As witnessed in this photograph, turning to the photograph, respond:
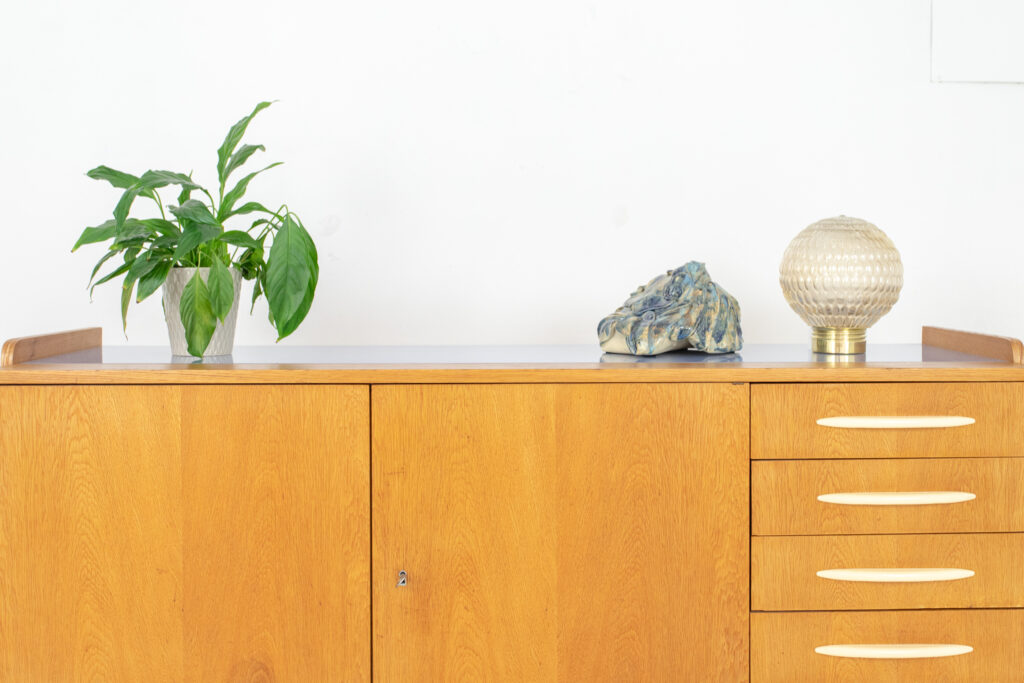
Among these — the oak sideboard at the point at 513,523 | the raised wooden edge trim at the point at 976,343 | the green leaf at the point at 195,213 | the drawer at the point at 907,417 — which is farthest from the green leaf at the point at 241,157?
the raised wooden edge trim at the point at 976,343

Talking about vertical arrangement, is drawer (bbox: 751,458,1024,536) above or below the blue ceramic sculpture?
below

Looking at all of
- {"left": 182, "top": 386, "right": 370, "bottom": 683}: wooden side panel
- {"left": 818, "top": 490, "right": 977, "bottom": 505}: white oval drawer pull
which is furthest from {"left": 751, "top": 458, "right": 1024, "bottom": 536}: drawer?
{"left": 182, "top": 386, "right": 370, "bottom": 683}: wooden side panel

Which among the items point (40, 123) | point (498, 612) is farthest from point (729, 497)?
point (40, 123)

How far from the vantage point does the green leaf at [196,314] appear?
1606mm

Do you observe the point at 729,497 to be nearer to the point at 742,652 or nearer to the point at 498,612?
the point at 742,652

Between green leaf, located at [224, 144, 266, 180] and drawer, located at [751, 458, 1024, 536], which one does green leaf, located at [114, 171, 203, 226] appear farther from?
drawer, located at [751, 458, 1024, 536]

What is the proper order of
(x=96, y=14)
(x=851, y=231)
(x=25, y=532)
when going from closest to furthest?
1. (x=25, y=532)
2. (x=851, y=231)
3. (x=96, y=14)

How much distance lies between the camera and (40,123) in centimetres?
209

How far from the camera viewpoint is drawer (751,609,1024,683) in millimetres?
1474

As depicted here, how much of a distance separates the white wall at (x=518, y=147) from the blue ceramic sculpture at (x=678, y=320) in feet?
1.28

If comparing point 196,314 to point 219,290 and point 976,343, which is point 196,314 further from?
point 976,343

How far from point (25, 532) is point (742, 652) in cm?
120

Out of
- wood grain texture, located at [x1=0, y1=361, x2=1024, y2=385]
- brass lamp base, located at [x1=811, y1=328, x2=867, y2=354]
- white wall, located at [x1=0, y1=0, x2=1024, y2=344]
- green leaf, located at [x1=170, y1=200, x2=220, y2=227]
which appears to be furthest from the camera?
white wall, located at [x1=0, y1=0, x2=1024, y2=344]

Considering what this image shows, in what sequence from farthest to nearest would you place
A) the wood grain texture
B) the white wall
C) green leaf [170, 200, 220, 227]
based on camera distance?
the white wall < green leaf [170, 200, 220, 227] < the wood grain texture
